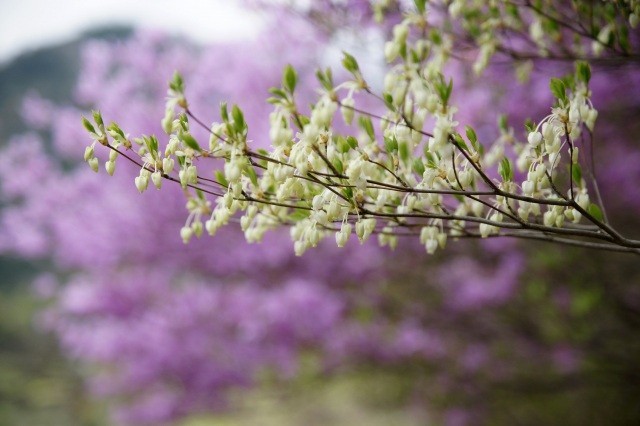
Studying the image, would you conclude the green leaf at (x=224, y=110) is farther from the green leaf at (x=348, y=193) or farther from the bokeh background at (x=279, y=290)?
the bokeh background at (x=279, y=290)

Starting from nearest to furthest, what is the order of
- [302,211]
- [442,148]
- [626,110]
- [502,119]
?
[442,148] → [302,211] → [502,119] → [626,110]

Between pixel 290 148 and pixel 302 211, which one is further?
pixel 302 211

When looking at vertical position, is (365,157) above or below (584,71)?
below

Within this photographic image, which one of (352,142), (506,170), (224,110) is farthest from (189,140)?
(506,170)

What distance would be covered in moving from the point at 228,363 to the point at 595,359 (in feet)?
10.6

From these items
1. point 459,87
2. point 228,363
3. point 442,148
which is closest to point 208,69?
point 459,87

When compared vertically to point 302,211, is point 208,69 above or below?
above

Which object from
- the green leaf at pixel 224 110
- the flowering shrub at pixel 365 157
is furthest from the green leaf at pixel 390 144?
the green leaf at pixel 224 110

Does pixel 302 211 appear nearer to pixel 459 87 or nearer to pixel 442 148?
pixel 442 148

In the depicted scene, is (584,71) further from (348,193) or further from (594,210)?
(348,193)

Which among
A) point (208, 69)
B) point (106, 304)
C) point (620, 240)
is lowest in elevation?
point (620, 240)

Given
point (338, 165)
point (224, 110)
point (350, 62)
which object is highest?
point (350, 62)

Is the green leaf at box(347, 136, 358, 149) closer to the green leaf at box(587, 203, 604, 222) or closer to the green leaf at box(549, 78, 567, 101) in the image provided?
the green leaf at box(549, 78, 567, 101)

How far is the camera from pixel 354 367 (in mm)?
5203
